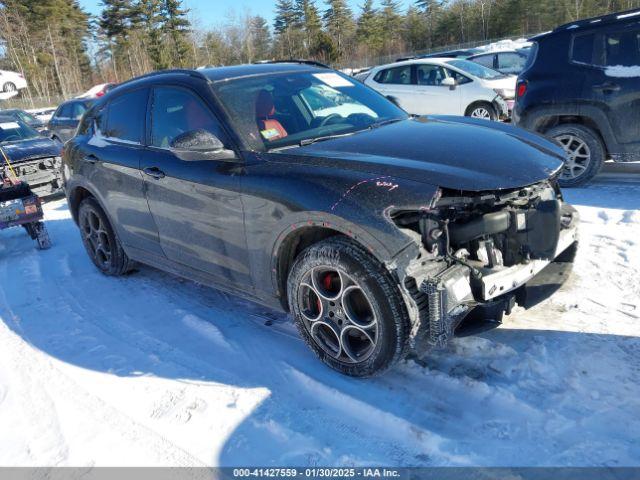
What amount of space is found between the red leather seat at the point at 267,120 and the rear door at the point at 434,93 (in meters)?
8.23

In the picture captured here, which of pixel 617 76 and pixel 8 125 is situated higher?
pixel 8 125

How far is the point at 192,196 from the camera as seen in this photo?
3688 millimetres

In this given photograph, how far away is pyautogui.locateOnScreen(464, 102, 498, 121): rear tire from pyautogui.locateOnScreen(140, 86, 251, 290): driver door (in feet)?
27.4

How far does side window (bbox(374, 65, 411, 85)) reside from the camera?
11.9 m

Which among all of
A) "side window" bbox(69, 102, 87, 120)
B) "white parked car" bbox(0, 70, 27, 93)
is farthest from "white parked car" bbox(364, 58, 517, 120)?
"white parked car" bbox(0, 70, 27, 93)

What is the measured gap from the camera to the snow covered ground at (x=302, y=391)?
2.60 m

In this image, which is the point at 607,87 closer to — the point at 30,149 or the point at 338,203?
the point at 338,203

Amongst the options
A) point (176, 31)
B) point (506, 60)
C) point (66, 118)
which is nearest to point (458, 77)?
point (506, 60)

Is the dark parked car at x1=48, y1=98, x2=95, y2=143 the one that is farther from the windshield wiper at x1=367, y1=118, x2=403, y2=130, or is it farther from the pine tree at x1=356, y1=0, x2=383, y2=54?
the pine tree at x1=356, y1=0, x2=383, y2=54

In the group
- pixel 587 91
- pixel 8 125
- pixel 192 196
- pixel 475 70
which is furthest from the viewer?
pixel 475 70

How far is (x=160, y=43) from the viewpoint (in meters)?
56.5

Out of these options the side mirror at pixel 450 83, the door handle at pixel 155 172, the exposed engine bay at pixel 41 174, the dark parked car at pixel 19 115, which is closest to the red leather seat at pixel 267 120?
the door handle at pixel 155 172

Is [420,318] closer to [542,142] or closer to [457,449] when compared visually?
[457,449]

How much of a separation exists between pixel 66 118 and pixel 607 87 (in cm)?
1467
